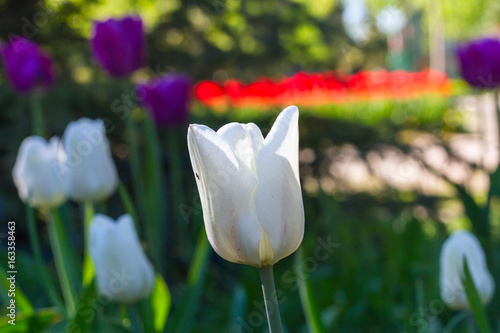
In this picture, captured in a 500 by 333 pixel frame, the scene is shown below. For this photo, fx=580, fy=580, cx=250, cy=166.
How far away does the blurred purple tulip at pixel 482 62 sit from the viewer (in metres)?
2.14

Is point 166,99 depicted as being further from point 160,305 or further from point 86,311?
point 86,311

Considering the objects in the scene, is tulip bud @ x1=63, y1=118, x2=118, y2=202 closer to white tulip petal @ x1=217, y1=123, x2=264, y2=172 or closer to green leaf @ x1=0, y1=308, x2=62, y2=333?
green leaf @ x1=0, y1=308, x2=62, y2=333

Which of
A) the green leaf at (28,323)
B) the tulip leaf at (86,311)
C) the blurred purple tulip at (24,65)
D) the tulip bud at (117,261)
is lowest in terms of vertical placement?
the green leaf at (28,323)

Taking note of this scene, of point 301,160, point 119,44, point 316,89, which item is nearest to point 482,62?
point 119,44

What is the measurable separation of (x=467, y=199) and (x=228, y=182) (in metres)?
1.45

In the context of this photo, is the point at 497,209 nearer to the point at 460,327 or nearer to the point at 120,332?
the point at 460,327

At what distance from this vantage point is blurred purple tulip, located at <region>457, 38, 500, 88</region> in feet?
7.02

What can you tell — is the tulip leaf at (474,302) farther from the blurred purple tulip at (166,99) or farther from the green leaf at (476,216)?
the blurred purple tulip at (166,99)

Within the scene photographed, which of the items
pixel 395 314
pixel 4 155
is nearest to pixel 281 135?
pixel 395 314

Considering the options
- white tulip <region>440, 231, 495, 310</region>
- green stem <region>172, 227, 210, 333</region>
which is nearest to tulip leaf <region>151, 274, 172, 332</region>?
green stem <region>172, 227, 210, 333</region>

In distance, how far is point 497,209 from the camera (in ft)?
14.1

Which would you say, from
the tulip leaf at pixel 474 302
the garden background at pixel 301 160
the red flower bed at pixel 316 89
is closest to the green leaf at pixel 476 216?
the garden background at pixel 301 160

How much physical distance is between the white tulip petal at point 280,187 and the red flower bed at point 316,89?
3269 mm

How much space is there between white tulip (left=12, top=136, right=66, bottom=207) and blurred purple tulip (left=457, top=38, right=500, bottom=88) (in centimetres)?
157
